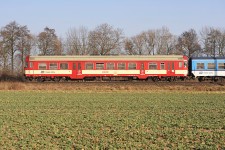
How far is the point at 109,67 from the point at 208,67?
1063cm

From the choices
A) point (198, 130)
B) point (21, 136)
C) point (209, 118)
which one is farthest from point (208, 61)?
point (21, 136)

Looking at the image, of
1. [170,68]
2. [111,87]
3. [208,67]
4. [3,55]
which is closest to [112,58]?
[170,68]

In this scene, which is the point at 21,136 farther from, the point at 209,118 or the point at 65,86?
the point at 65,86

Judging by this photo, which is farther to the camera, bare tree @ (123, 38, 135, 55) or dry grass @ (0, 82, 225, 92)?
bare tree @ (123, 38, 135, 55)

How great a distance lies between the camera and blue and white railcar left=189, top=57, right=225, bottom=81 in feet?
129

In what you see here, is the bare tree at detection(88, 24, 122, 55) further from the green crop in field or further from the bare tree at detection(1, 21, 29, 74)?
the green crop in field

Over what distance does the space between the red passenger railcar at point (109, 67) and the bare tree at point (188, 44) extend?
3822 centimetres

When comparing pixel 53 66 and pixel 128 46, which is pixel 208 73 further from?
pixel 128 46

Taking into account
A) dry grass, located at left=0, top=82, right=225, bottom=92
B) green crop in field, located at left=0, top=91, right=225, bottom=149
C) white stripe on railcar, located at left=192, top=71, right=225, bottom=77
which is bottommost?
green crop in field, located at left=0, top=91, right=225, bottom=149

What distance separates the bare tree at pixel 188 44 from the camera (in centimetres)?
7681

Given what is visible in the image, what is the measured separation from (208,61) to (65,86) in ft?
51.9

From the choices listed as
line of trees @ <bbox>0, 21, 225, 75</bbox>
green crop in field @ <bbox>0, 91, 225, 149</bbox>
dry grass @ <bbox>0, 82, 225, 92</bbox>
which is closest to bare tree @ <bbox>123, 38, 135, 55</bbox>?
line of trees @ <bbox>0, 21, 225, 75</bbox>

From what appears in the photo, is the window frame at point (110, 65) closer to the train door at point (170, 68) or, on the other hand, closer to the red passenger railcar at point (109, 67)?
the red passenger railcar at point (109, 67)

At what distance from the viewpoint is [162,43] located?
7931 centimetres
